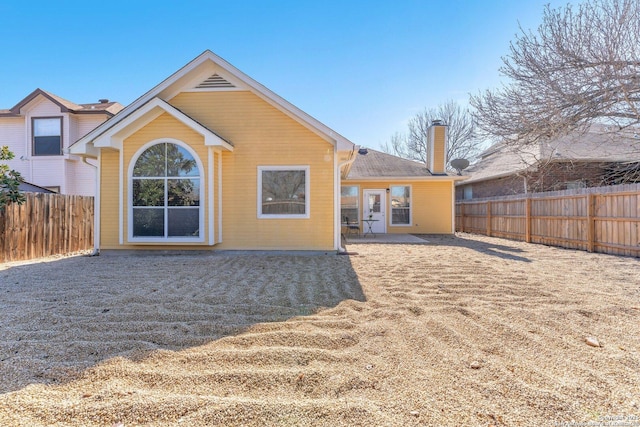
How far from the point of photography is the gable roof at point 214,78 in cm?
860

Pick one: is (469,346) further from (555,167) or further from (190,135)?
(555,167)

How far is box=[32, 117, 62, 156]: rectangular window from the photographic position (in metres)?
14.9

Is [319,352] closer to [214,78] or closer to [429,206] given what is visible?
[214,78]

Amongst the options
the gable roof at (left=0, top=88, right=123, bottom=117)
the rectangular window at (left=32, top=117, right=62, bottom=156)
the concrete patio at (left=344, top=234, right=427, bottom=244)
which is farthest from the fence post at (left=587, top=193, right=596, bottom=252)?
the rectangular window at (left=32, top=117, right=62, bottom=156)

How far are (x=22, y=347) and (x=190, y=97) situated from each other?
309 inches

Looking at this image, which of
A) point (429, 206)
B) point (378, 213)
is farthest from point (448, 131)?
point (378, 213)

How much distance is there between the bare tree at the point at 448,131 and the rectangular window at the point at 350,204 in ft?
55.1

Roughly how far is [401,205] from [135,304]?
525 inches

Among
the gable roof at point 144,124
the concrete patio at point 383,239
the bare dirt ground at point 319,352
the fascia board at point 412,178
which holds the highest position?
the gable roof at point 144,124

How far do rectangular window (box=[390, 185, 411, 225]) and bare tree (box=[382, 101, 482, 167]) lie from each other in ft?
50.7

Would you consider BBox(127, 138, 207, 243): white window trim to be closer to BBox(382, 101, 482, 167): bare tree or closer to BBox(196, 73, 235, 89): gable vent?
BBox(196, 73, 235, 89): gable vent

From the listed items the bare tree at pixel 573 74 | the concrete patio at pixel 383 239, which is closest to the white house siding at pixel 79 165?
the concrete patio at pixel 383 239

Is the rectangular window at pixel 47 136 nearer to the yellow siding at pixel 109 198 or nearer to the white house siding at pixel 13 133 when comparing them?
the white house siding at pixel 13 133

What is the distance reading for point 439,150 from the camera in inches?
608
